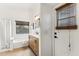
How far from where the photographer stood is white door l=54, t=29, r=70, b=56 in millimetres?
1191

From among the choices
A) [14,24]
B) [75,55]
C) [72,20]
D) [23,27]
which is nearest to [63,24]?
[72,20]

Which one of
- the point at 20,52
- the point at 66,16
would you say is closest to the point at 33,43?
the point at 20,52

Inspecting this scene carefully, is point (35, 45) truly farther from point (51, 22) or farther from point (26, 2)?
point (26, 2)

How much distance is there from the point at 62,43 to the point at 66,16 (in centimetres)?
32

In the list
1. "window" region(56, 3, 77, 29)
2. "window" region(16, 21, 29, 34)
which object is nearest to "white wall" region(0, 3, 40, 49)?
"window" region(16, 21, 29, 34)

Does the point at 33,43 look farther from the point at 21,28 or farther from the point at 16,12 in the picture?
the point at 16,12

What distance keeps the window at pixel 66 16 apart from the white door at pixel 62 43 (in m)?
0.07

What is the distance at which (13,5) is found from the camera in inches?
47.6

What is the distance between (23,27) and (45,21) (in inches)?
10.8

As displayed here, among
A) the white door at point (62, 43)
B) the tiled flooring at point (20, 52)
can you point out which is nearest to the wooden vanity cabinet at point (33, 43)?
the tiled flooring at point (20, 52)

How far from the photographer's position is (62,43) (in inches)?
48.6

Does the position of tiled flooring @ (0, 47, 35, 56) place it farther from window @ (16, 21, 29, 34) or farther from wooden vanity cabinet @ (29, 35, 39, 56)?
window @ (16, 21, 29, 34)

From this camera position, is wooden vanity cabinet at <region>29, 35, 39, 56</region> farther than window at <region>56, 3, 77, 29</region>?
Yes

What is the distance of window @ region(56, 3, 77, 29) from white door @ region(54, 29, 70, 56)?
7 centimetres
